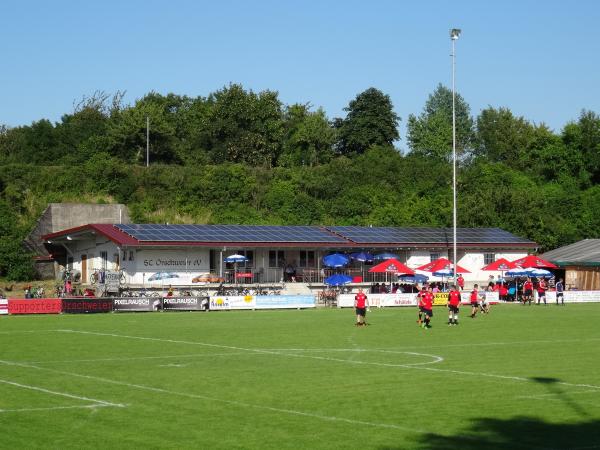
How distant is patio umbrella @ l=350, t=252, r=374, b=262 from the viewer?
77.5 m

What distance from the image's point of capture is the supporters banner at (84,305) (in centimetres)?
5631

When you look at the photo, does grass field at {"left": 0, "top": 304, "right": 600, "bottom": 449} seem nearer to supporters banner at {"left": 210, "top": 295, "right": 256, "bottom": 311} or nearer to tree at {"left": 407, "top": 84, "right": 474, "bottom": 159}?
supporters banner at {"left": 210, "top": 295, "right": 256, "bottom": 311}

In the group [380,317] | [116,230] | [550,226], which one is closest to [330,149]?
[550,226]

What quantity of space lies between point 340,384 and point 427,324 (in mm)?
20460

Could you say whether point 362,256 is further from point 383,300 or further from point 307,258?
point 383,300

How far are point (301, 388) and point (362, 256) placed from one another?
2196 inches

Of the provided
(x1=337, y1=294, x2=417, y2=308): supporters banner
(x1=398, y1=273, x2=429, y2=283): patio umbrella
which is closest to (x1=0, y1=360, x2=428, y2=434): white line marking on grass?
(x1=337, y1=294, x2=417, y2=308): supporters banner

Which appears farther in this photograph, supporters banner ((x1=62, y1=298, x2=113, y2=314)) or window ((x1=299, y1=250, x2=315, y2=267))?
window ((x1=299, y1=250, x2=315, y2=267))

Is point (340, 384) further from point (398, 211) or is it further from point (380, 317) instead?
point (398, 211)

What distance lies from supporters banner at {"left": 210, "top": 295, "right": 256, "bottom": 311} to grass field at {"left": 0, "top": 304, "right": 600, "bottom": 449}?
751 inches

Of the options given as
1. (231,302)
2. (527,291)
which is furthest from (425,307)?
(527,291)

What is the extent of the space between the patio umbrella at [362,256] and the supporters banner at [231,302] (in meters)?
18.1

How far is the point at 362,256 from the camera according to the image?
77.8 meters

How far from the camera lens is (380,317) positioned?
168 feet
